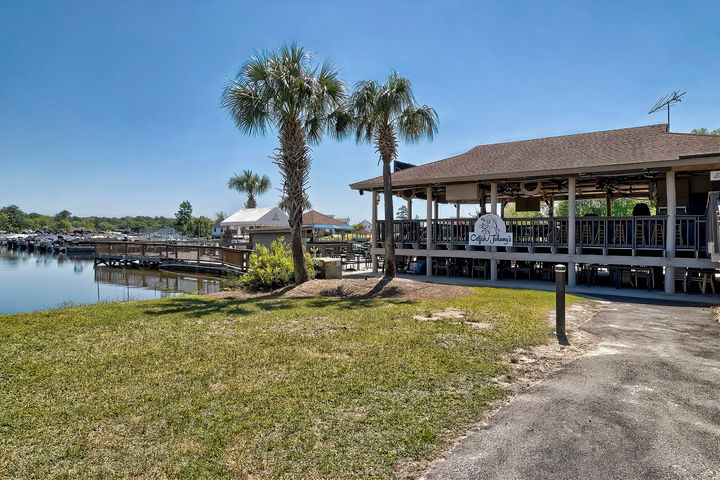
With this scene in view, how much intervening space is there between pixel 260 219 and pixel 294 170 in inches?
677

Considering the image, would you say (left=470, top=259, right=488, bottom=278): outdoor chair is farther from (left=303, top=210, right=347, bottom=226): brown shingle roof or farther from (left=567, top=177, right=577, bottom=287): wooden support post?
(left=303, top=210, right=347, bottom=226): brown shingle roof

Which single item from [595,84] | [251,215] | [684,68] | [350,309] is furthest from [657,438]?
[251,215]

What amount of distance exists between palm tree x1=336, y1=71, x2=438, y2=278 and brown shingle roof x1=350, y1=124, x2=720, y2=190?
2.88 meters

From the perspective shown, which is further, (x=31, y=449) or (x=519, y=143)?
(x=519, y=143)

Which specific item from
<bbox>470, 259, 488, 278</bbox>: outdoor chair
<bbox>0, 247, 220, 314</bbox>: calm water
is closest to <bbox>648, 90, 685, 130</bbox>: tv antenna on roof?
<bbox>470, 259, 488, 278</bbox>: outdoor chair

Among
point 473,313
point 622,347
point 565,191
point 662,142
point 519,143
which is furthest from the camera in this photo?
point 565,191

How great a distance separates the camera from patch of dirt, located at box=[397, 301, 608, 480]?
9.06 feet

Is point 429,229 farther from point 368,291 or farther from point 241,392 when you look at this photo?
A: point 241,392

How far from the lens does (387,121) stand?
1238cm

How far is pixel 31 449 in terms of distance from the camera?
114 inches

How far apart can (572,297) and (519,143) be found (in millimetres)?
8684

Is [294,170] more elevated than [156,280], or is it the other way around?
[294,170]

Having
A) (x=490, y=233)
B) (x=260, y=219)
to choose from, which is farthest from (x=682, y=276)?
(x=260, y=219)

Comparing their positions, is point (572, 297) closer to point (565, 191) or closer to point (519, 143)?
point (519, 143)
